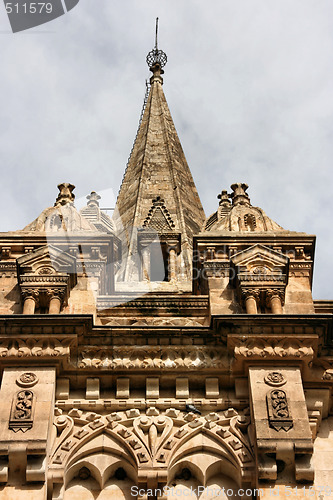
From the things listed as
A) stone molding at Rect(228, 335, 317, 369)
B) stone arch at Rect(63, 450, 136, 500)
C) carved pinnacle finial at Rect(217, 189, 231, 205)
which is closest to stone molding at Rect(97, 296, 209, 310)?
stone molding at Rect(228, 335, 317, 369)

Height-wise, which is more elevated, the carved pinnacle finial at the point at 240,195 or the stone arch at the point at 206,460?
the carved pinnacle finial at the point at 240,195

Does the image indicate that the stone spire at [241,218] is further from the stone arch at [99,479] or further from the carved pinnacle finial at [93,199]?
the stone arch at [99,479]

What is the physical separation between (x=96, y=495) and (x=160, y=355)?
286cm

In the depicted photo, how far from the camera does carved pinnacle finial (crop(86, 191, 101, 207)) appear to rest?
1255 inches

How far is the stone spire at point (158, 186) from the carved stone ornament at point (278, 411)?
14.9 m

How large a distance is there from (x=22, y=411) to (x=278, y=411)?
396 centimetres

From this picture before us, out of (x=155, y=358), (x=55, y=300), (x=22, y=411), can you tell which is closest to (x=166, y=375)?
(x=155, y=358)

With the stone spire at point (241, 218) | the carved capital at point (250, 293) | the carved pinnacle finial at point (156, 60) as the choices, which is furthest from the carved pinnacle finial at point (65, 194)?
the carved pinnacle finial at point (156, 60)

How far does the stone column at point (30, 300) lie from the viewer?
19172 millimetres

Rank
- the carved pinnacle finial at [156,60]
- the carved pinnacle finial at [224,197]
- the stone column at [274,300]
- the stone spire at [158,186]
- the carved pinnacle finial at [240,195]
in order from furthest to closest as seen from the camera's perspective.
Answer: the carved pinnacle finial at [156,60], the stone spire at [158,186], the carved pinnacle finial at [224,197], the carved pinnacle finial at [240,195], the stone column at [274,300]

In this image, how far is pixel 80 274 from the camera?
821 inches

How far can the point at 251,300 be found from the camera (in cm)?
1936

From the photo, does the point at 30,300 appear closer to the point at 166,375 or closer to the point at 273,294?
the point at 166,375

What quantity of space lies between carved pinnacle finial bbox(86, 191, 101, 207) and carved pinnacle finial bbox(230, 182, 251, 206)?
6.32m
